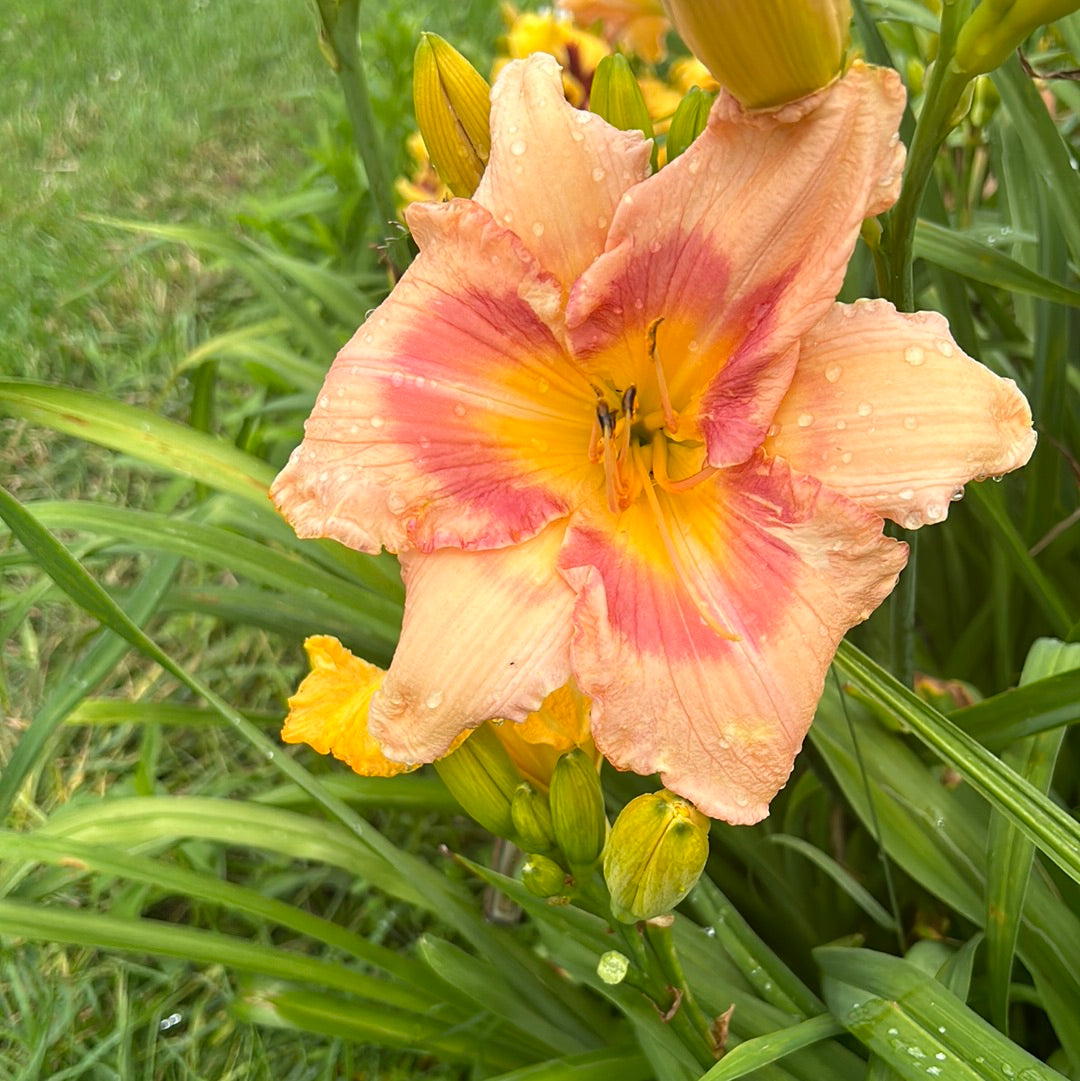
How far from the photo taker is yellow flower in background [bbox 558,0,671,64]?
1.15 meters

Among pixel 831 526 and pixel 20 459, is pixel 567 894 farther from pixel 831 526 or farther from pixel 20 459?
pixel 20 459

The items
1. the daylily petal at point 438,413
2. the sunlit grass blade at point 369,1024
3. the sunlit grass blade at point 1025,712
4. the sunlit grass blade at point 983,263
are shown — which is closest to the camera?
the daylily petal at point 438,413

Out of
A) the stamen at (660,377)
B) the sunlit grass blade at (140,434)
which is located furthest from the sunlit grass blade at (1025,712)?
the sunlit grass blade at (140,434)

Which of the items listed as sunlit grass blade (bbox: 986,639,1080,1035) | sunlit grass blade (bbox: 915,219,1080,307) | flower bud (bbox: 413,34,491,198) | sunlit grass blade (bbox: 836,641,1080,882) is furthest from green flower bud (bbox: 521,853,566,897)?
sunlit grass blade (bbox: 915,219,1080,307)

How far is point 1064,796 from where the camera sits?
1.08 metres

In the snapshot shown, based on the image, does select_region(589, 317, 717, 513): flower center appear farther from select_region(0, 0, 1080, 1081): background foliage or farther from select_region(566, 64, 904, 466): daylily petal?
select_region(0, 0, 1080, 1081): background foliage

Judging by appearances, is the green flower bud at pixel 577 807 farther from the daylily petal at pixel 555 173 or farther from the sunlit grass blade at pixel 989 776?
the daylily petal at pixel 555 173

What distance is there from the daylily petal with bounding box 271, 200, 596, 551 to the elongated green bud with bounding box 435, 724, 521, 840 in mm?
131

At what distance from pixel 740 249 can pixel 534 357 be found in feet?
0.49

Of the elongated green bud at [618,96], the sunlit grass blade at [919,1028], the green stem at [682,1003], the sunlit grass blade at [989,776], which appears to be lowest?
the sunlit grass blade at [919,1028]

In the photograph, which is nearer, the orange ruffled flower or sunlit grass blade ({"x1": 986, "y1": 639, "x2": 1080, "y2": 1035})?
the orange ruffled flower

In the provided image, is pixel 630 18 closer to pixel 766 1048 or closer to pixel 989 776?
pixel 989 776

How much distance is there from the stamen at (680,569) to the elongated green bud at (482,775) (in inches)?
6.3

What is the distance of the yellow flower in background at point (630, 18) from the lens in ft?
3.76
